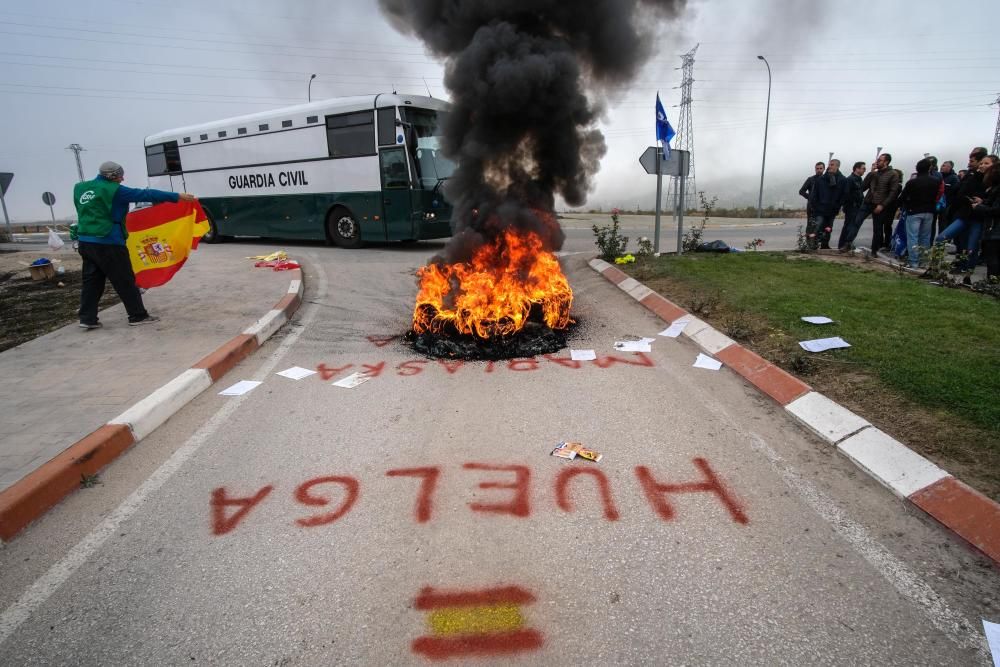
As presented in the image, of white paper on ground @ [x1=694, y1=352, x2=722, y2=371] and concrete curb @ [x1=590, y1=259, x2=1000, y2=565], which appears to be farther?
white paper on ground @ [x1=694, y1=352, x2=722, y2=371]

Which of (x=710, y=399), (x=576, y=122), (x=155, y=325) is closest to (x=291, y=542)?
(x=710, y=399)

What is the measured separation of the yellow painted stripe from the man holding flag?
20.0 feet

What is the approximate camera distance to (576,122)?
22.9 ft

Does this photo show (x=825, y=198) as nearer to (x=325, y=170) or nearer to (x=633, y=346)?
(x=633, y=346)

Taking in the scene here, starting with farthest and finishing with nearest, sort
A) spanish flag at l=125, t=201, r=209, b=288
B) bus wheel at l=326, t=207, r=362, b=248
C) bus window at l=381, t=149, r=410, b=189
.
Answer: bus wheel at l=326, t=207, r=362, b=248 → bus window at l=381, t=149, r=410, b=189 → spanish flag at l=125, t=201, r=209, b=288

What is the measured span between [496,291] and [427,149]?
7.28 meters

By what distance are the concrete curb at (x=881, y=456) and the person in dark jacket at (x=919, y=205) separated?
6.23 metres

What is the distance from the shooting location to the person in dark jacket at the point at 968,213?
7.84 m

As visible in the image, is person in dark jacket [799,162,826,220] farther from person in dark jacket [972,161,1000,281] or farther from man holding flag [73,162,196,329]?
man holding flag [73,162,196,329]

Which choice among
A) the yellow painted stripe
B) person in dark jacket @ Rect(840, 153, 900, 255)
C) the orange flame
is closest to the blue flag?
person in dark jacket @ Rect(840, 153, 900, 255)

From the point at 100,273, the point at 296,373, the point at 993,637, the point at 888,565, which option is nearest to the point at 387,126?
the point at 100,273

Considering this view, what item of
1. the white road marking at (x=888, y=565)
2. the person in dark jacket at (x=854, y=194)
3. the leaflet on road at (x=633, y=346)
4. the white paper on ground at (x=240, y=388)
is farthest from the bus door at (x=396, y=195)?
the white road marking at (x=888, y=565)

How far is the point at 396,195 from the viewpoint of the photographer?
1231 cm

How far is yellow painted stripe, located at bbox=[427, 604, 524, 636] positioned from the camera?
2043 millimetres
